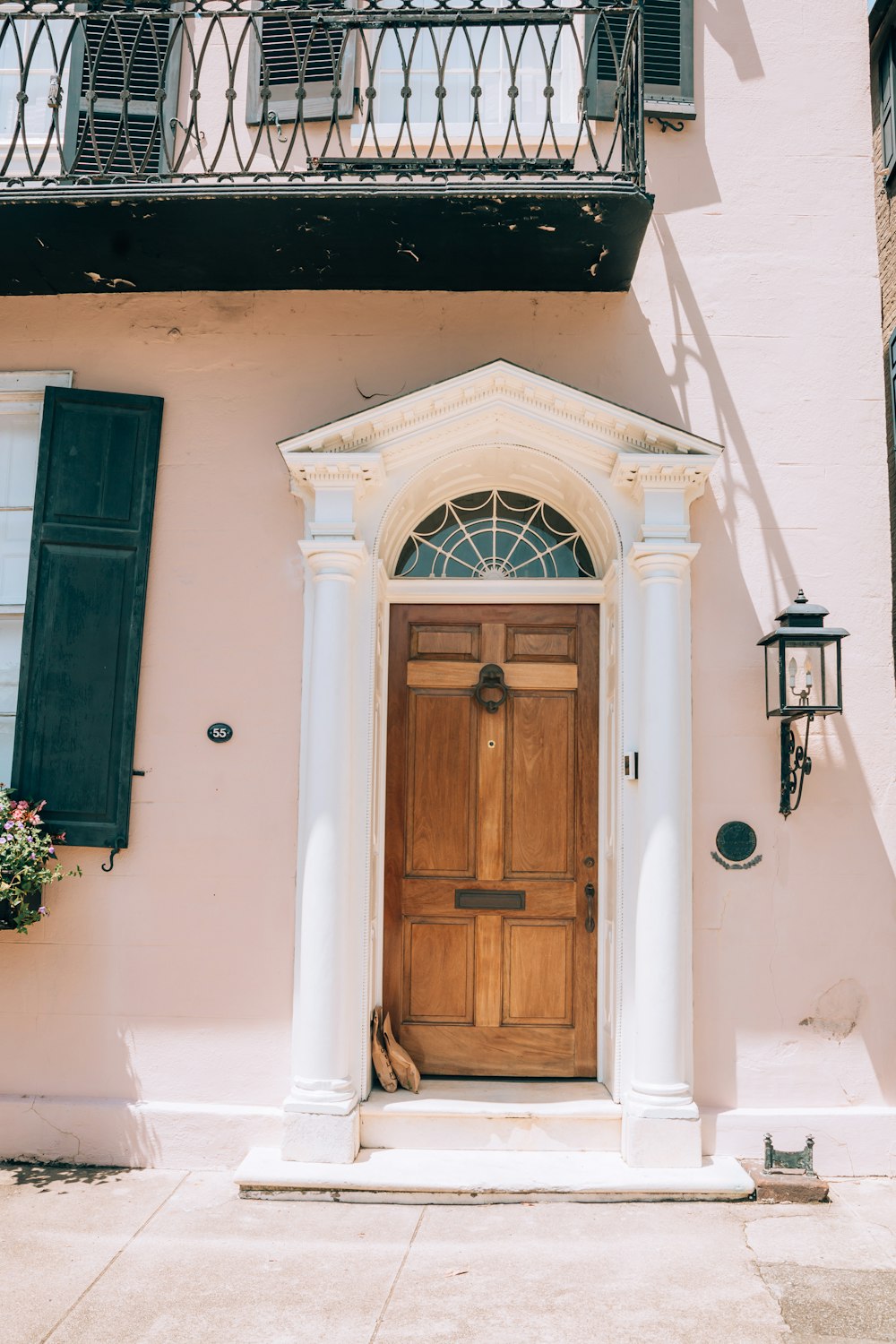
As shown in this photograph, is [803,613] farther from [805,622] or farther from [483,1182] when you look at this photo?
[483,1182]

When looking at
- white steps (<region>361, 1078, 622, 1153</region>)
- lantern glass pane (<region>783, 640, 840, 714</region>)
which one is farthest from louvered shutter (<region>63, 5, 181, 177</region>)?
white steps (<region>361, 1078, 622, 1153</region>)

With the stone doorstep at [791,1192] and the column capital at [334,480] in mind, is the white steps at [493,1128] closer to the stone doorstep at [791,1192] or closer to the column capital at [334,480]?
the stone doorstep at [791,1192]

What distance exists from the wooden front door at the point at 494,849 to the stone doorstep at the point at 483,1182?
0.68 m

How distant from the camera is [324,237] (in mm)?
5004

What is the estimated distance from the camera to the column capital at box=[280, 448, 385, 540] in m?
4.90

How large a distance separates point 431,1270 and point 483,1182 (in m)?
0.66

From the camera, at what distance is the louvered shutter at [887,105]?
19.8 ft

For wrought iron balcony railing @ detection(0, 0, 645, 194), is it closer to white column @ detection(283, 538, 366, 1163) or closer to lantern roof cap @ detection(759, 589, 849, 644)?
white column @ detection(283, 538, 366, 1163)

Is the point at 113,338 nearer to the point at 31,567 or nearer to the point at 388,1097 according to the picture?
the point at 31,567

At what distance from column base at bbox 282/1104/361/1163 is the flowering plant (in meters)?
1.55

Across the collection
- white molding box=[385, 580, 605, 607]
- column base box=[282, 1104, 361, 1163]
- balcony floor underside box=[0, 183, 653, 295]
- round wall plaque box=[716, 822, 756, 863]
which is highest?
balcony floor underside box=[0, 183, 653, 295]

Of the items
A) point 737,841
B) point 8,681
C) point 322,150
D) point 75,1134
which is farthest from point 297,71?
point 75,1134

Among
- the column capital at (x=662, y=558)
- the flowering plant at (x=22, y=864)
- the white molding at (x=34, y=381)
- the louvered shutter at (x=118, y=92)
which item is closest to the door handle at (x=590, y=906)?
the column capital at (x=662, y=558)

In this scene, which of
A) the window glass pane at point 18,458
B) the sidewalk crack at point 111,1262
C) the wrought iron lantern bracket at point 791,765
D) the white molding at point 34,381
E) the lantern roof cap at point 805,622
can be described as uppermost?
the white molding at point 34,381
